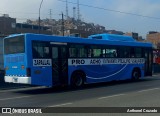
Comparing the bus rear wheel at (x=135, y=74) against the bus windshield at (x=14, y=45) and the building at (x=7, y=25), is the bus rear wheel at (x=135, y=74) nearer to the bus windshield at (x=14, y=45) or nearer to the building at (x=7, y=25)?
the bus windshield at (x=14, y=45)

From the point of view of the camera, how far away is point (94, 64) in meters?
20.6

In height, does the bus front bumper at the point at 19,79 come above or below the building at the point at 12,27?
below

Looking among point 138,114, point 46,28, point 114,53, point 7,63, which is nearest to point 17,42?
point 7,63

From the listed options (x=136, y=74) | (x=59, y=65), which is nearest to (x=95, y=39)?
(x=59, y=65)

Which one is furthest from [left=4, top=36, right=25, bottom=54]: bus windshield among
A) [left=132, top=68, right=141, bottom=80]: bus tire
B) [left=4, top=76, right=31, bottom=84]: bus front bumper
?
[left=132, top=68, right=141, bottom=80]: bus tire

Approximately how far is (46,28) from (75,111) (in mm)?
98850

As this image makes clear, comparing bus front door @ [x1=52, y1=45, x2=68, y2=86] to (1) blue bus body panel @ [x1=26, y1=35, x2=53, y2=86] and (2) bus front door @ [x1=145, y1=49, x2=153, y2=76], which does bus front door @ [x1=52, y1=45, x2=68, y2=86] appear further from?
(2) bus front door @ [x1=145, y1=49, x2=153, y2=76]

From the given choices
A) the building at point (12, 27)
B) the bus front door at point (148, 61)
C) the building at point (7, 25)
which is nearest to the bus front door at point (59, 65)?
the bus front door at point (148, 61)

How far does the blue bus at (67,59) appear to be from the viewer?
17.0 metres

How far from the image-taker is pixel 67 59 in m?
18.6

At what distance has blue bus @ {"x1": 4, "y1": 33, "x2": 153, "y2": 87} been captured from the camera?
667 inches

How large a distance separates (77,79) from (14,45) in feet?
13.8

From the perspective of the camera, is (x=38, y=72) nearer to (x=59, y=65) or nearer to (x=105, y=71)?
(x=59, y=65)

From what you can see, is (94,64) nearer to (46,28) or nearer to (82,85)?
(82,85)
